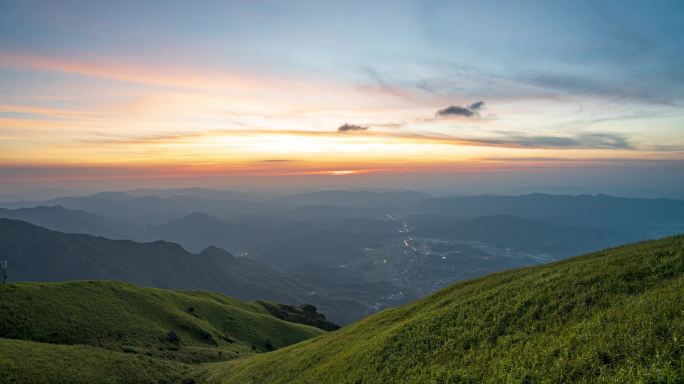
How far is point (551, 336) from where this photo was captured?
17000 millimetres

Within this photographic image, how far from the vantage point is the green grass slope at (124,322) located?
49.4m

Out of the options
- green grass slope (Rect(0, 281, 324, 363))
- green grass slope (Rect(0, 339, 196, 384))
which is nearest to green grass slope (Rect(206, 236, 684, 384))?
green grass slope (Rect(0, 339, 196, 384))

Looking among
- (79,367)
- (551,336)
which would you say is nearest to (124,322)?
(79,367)

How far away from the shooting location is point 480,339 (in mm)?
20375

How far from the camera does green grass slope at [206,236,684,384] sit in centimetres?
1323

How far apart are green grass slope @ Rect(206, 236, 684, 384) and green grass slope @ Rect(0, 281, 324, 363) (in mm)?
34365

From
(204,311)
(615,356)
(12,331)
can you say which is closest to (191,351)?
(12,331)

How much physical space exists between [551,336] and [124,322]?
66.4m

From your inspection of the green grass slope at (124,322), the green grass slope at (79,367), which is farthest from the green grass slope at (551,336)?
the green grass slope at (124,322)

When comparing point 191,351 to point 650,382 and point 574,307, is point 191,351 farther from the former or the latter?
point 650,382


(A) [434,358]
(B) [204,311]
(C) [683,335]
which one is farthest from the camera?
(B) [204,311]

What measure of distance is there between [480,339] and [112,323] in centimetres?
6112

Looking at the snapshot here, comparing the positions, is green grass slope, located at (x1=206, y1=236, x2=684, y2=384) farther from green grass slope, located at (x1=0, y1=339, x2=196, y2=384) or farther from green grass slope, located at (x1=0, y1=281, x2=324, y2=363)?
green grass slope, located at (x1=0, y1=281, x2=324, y2=363)

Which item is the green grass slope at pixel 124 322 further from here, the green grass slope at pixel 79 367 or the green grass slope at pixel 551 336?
the green grass slope at pixel 551 336
